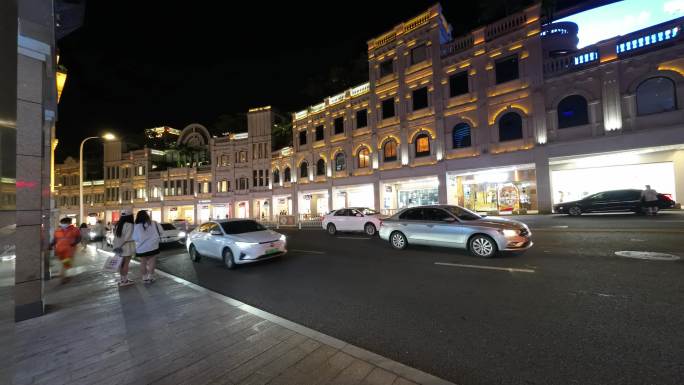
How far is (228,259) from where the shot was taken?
29.3 ft

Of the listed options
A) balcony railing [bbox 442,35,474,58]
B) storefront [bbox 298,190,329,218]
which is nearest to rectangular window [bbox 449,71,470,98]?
balcony railing [bbox 442,35,474,58]

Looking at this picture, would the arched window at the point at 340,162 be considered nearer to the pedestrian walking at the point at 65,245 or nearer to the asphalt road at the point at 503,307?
the asphalt road at the point at 503,307

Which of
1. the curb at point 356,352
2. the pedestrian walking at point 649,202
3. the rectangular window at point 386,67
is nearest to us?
the curb at point 356,352

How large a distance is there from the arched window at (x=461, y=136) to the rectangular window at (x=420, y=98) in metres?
3.50

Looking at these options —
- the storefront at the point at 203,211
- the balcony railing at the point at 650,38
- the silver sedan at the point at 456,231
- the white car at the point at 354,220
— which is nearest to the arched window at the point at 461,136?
the balcony railing at the point at 650,38

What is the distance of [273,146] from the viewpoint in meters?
38.3

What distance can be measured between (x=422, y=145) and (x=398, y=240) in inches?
599

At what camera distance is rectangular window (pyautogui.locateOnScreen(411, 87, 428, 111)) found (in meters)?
23.4

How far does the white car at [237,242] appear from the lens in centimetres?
859

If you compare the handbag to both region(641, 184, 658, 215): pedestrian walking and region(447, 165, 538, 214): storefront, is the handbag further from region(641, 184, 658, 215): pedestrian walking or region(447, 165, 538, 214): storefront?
region(641, 184, 658, 215): pedestrian walking

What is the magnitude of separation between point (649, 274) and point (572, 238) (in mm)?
4802

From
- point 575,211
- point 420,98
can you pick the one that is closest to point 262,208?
point 420,98

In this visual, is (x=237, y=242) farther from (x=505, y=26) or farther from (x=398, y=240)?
(x=505, y=26)

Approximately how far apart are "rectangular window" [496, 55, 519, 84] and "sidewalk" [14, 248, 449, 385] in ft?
73.5
